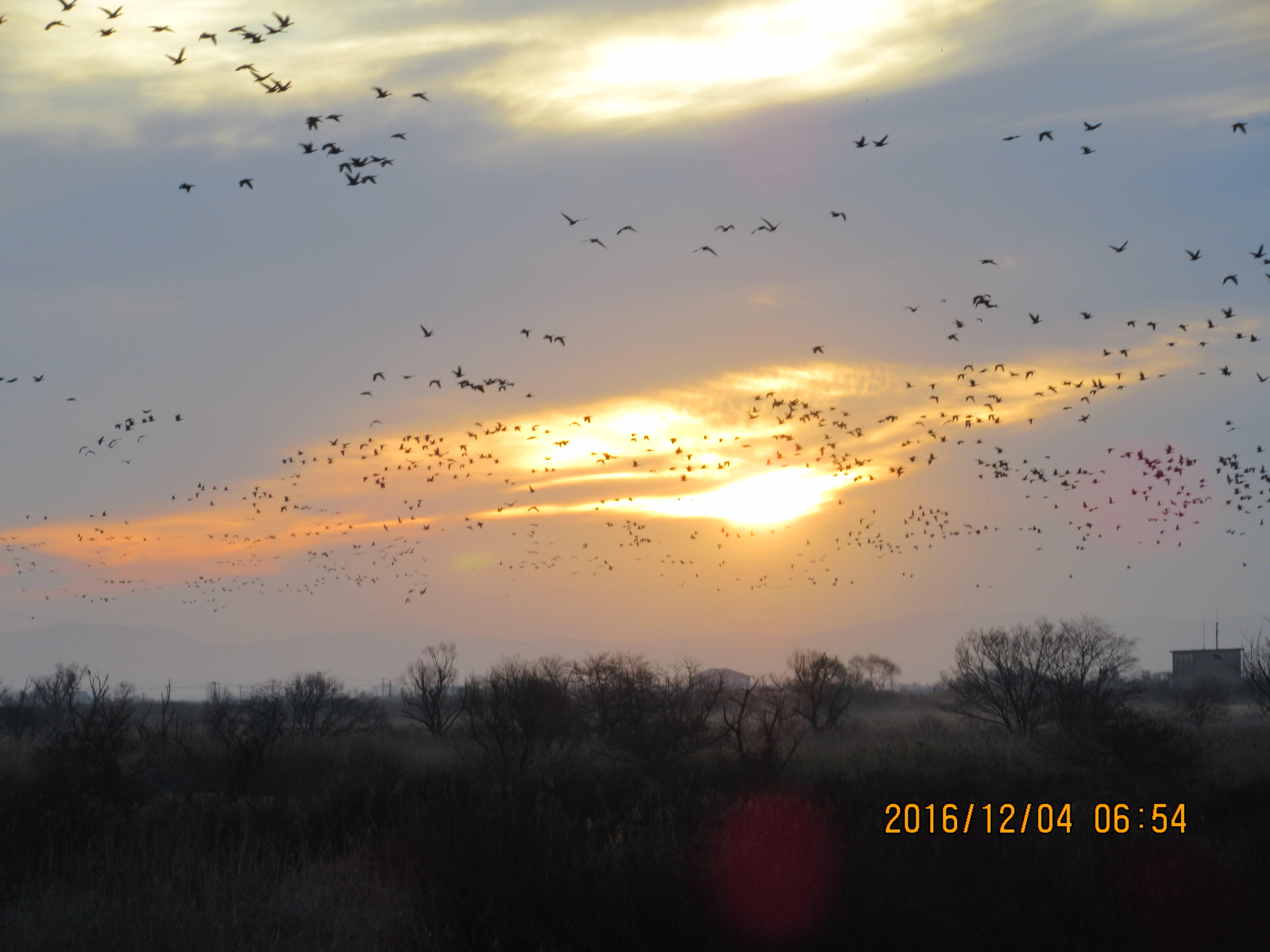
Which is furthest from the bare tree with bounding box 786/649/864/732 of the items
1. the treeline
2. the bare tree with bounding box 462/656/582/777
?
the bare tree with bounding box 462/656/582/777

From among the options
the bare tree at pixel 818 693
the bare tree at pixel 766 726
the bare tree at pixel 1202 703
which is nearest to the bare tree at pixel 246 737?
the bare tree at pixel 766 726

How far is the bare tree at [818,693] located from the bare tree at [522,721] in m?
17.2

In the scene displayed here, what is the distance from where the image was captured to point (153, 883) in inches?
511

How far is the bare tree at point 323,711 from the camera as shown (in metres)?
55.8

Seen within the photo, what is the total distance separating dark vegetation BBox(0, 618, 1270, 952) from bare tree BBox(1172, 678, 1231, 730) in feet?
54.3

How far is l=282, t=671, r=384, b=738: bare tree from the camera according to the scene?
183ft

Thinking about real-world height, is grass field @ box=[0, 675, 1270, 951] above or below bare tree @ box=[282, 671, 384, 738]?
above

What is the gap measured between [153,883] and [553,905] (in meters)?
5.69

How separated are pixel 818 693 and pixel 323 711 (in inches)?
1237

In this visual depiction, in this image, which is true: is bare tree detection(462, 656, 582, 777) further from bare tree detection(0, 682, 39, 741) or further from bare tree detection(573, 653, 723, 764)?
bare tree detection(0, 682, 39, 741)

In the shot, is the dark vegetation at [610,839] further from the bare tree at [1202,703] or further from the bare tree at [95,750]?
the bare tree at [1202,703]

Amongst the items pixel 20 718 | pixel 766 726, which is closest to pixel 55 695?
pixel 20 718

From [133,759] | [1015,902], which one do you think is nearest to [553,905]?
[1015,902]

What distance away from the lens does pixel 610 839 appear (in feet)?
51.0
